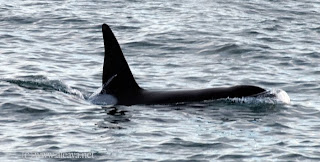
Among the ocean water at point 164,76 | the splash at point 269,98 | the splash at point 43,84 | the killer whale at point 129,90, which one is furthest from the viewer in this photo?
the splash at point 43,84

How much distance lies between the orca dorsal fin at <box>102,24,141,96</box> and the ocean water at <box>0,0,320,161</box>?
2.33 feet

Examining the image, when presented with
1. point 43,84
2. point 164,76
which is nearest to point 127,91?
point 43,84

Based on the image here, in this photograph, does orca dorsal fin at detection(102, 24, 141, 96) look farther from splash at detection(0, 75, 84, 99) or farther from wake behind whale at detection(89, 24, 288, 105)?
splash at detection(0, 75, 84, 99)

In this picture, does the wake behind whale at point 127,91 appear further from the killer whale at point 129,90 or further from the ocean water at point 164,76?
the ocean water at point 164,76

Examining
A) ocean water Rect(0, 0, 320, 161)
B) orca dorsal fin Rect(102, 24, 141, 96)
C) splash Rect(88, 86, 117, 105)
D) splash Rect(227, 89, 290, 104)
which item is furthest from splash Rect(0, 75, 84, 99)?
splash Rect(227, 89, 290, 104)

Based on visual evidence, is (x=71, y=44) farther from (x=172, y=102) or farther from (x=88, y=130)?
(x=88, y=130)

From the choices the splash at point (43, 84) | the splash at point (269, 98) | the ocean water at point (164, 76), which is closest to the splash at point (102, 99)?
the ocean water at point (164, 76)

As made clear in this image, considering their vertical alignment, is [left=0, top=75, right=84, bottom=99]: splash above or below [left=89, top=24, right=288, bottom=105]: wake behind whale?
below

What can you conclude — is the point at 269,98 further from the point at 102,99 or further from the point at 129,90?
the point at 102,99

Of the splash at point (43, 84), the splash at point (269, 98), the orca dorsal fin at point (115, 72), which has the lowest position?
the splash at point (43, 84)

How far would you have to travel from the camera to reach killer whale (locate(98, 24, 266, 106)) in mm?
17461

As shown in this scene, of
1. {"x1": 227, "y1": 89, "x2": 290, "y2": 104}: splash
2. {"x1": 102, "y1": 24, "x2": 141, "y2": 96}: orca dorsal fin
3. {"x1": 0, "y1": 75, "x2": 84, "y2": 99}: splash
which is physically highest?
{"x1": 102, "y1": 24, "x2": 141, "y2": 96}: orca dorsal fin

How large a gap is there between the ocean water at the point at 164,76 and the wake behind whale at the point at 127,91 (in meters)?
0.28

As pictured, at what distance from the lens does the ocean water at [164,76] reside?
1409cm
